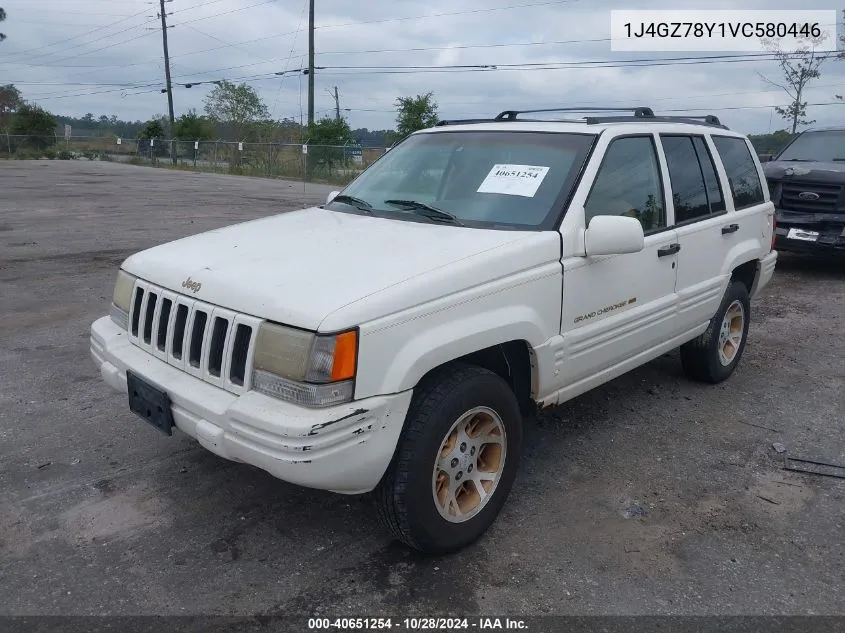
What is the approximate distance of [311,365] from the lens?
2609 mm

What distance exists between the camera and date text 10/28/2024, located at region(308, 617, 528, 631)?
2705 mm

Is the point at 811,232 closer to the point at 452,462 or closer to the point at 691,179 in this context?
the point at 691,179

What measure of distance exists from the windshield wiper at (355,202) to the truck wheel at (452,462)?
1.37 m

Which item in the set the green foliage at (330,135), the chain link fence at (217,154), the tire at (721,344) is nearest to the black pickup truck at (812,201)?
the tire at (721,344)

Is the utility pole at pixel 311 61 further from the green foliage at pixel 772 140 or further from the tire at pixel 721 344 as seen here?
the tire at pixel 721 344

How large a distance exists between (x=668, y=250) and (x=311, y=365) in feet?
8.11

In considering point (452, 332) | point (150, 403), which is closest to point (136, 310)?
point (150, 403)

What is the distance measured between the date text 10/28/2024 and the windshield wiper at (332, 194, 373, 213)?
2.15 m

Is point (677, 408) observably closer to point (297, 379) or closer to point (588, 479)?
point (588, 479)

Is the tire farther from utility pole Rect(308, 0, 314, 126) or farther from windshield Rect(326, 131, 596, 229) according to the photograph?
utility pole Rect(308, 0, 314, 126)

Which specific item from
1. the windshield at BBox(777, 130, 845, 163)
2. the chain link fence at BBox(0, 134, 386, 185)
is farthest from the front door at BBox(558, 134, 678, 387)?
the chain link fence at BBox(0, 134, 386, 185)

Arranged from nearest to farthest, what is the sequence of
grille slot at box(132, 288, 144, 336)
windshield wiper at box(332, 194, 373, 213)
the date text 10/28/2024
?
the date text 10/28/2024
grille slot at box(132, 288, 144, 336)
windshield wiper at box(332, 194, 373, 213)

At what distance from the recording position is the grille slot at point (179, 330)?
313cm

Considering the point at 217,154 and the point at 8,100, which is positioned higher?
the point at 8,100
